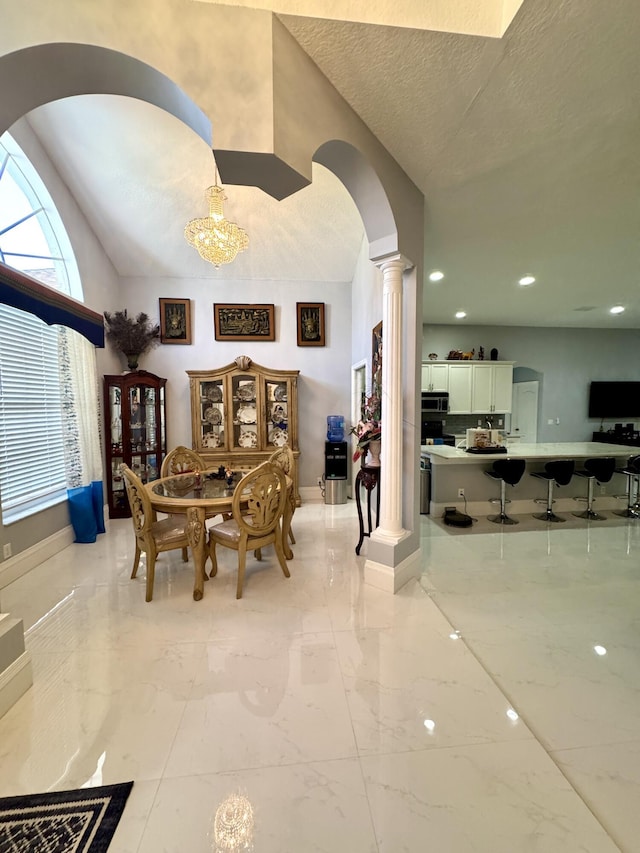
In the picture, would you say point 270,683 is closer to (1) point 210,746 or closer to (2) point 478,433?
(1) point 210,746

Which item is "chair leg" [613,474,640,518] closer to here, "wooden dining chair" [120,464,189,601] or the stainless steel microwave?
the stainless steel microwave

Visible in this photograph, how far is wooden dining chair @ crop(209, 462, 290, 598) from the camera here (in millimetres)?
2580

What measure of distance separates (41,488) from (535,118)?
4.79 m

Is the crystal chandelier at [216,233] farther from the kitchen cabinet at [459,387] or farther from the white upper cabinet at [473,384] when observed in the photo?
the kitchen cabinet at [459,387]

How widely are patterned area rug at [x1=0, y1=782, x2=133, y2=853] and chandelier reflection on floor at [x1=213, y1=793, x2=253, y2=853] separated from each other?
34cm

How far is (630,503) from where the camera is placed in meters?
4.55

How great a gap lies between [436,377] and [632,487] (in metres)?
3.15

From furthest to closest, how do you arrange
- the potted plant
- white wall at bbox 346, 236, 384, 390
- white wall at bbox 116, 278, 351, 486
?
white wall at bbox 116, 278, 351, 486
the potted plant
white wall at bbox 346, 236, 384, 390

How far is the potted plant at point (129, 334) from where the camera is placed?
463cm

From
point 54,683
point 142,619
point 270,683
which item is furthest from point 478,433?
point 54,683

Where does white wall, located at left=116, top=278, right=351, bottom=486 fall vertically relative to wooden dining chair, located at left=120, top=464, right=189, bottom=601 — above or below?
above

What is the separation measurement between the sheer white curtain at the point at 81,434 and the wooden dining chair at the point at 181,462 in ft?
2.77

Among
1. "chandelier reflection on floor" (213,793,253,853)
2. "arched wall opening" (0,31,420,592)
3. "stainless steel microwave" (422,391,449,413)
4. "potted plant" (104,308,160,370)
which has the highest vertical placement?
"arched wall opening" (0,31,420,592)

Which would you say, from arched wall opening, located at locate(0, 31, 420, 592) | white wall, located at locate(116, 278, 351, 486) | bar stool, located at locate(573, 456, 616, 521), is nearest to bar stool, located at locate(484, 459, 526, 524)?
bar stool, located at locate(573, 456, 616, 521)
